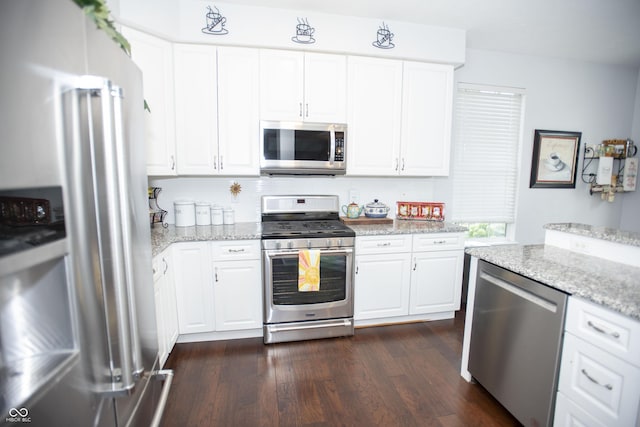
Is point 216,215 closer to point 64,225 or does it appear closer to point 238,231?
point 238,231

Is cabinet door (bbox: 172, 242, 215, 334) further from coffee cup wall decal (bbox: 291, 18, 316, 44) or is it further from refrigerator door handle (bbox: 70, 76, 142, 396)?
coffee cup wall decal (bbox: 291, 18, 316, 44)

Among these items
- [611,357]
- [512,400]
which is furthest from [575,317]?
[512,400]

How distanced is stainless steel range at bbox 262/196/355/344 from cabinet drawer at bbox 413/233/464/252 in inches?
26.2

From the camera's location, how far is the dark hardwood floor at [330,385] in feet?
5.57

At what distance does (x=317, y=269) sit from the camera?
2.37 metres

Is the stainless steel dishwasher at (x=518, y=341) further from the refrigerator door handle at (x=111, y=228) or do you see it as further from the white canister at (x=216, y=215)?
the white canister at (x=216, y=215)

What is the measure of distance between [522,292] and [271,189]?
2192mm

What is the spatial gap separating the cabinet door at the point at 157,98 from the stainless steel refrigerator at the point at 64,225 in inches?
57.0

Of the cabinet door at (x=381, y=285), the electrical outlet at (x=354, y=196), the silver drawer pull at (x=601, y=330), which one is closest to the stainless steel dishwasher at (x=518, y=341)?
the silver drawer pull at (x=601, y=330)

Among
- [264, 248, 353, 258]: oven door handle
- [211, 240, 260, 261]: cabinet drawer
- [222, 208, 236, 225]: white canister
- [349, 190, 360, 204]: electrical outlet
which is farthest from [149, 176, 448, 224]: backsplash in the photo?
[264, 248, 353, 258]: oven door handle

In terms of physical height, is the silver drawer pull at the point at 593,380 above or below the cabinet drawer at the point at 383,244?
below

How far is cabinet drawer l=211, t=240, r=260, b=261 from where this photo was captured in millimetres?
2328

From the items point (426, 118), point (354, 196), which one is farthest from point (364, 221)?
point (426, 118)

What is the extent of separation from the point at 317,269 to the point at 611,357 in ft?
5.56
